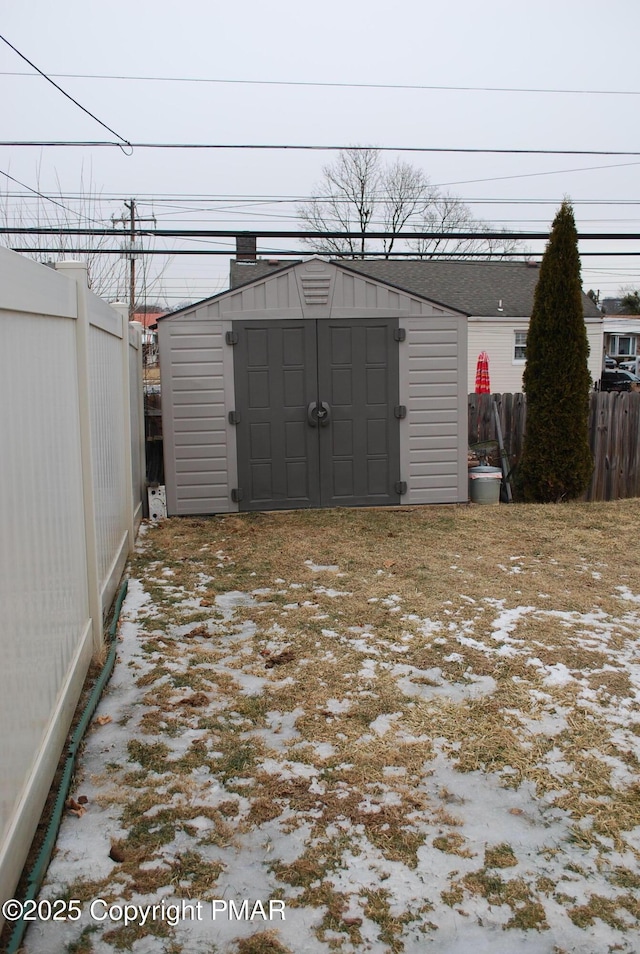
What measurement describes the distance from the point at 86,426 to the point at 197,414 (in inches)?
161

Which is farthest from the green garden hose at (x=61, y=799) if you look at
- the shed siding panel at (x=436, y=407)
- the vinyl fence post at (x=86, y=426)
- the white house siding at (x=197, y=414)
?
the shed siding panel at (x=436, y=407)

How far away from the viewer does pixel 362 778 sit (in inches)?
100

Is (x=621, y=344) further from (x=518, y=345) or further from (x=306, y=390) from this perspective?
(x=306, y=390)

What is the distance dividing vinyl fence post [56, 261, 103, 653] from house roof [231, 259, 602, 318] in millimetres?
18492

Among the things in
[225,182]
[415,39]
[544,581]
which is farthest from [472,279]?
[544,581]

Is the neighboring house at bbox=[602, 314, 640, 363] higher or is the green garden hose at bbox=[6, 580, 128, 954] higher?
the neighboring house at bbox=[602, 314, 640, 363]

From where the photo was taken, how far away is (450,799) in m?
2.44

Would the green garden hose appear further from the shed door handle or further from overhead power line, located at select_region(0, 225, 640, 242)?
overhead power line, located at select_region(0, 225, 640, 242)

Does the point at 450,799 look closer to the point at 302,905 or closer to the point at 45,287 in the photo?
the point at 302,905

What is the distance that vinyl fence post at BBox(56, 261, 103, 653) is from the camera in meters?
3.37

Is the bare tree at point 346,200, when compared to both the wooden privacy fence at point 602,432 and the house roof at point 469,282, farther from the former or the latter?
the wooden privacy fence at point 602,432

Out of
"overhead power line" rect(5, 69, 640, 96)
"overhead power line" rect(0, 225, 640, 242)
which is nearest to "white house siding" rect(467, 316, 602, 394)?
"overhead power line" rect(0, 225, 640, 242)

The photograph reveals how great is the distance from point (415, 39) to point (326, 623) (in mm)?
11401

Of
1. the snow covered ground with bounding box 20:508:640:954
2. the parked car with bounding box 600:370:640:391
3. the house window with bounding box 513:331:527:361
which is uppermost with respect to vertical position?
the house window with bounding box 513:331:527:361
